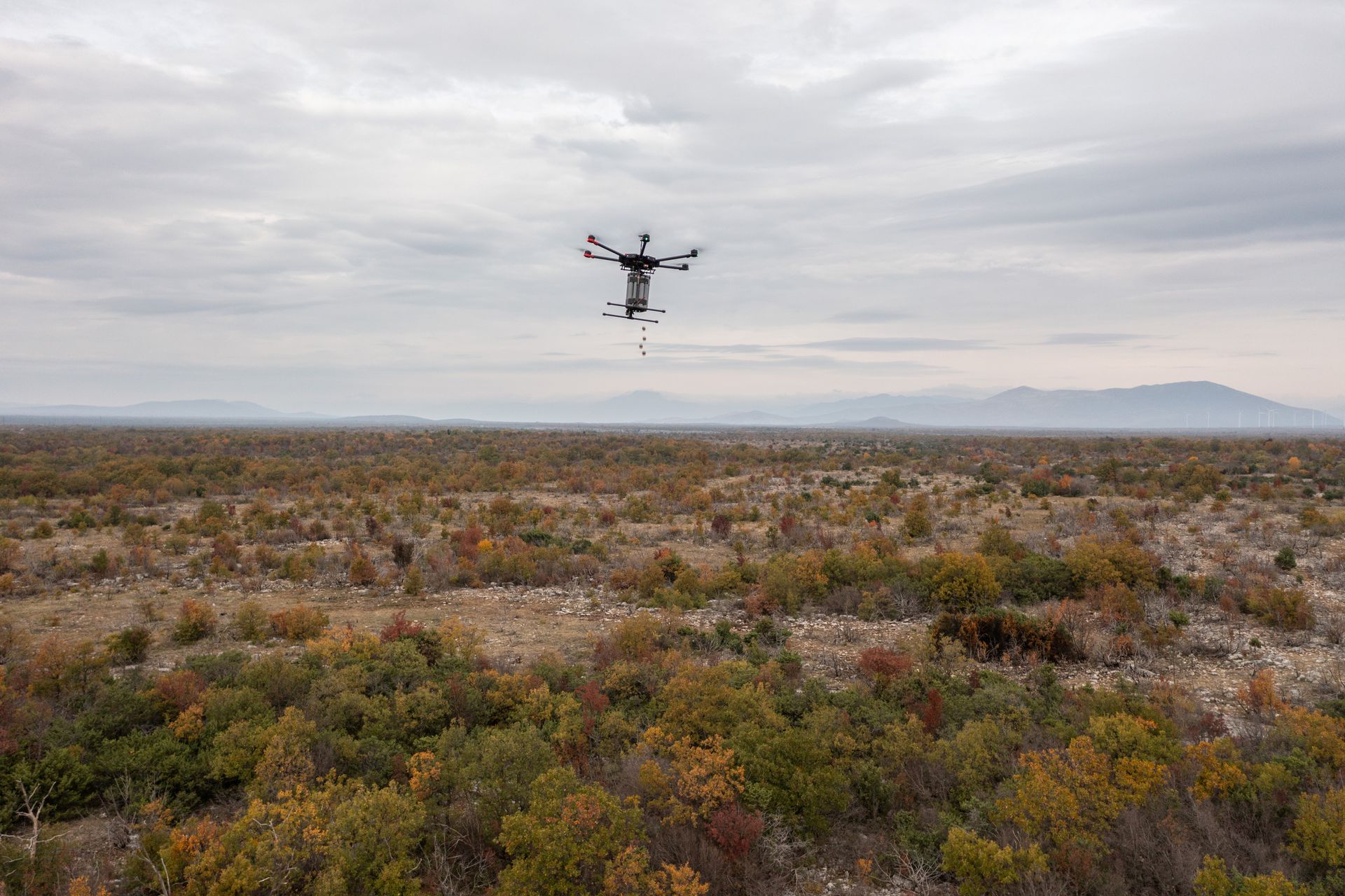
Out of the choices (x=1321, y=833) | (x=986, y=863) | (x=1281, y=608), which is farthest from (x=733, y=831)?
(x=1281, y=608)

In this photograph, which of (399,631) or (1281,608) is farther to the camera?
(1281,608)

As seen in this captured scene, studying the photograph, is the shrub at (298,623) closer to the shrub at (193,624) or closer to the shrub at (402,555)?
the shrub at (193,624)

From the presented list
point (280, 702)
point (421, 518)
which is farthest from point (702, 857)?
point (421, 518)

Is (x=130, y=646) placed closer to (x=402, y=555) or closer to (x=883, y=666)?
(x=402, y=555)

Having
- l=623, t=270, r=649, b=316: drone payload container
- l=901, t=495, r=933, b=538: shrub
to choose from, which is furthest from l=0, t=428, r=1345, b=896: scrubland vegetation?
l=623, t=270, r=649, b=316: drone payload container

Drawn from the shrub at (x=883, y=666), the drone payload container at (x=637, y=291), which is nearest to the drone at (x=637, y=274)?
the drone payload container at (x=637, y=291)

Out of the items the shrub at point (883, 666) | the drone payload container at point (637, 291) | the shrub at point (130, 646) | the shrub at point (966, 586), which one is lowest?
the shrub at point (130, 646)
